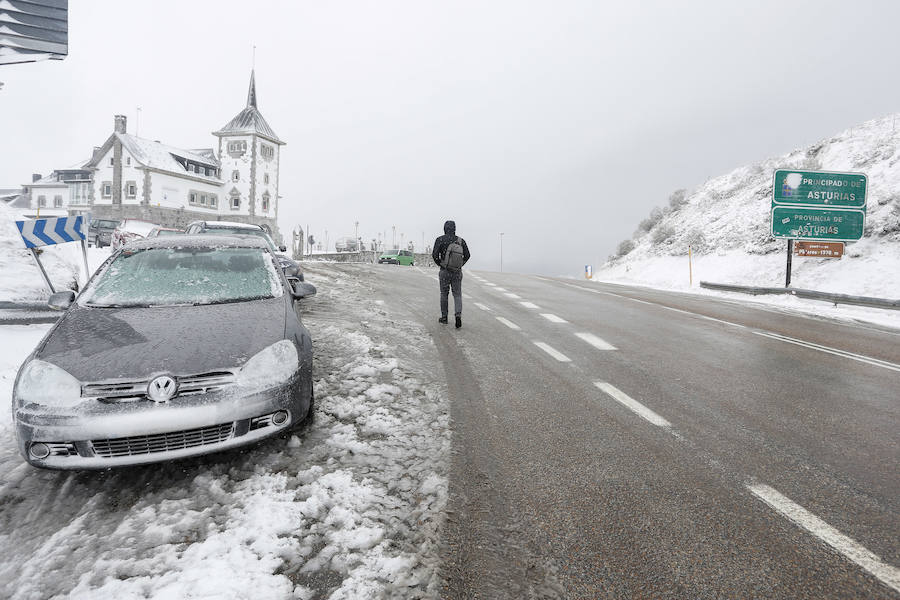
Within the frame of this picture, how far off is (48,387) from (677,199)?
44.8 metres

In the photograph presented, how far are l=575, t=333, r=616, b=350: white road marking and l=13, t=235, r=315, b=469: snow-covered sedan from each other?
14.7 feet

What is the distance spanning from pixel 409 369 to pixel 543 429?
1.99 meters

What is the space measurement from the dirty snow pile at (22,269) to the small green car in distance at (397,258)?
1225 inches

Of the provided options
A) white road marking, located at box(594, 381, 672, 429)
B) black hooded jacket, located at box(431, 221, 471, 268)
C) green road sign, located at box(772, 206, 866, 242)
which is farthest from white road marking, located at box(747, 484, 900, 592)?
green road sign, located at box(772, 206, 866, 242)

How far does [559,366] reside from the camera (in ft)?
18.8

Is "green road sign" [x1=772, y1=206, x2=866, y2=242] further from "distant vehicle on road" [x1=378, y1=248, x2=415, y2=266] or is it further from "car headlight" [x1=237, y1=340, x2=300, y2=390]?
"distant vehicle on road" [x1=378, y1=248, x2=415, y2=266]

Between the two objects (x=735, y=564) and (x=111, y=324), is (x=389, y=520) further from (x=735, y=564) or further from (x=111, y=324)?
(x=111, y=324)

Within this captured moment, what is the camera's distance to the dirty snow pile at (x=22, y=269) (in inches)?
271

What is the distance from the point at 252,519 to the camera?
249cm

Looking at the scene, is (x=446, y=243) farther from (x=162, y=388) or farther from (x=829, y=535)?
(x=829, y=535)

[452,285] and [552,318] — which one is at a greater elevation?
[452,285]

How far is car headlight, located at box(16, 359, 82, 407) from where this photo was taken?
8.98 ft

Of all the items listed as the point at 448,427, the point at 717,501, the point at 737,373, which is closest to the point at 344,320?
the point at 448,427

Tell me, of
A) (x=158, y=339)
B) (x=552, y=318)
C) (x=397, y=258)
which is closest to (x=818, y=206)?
(x=552, y=318)
